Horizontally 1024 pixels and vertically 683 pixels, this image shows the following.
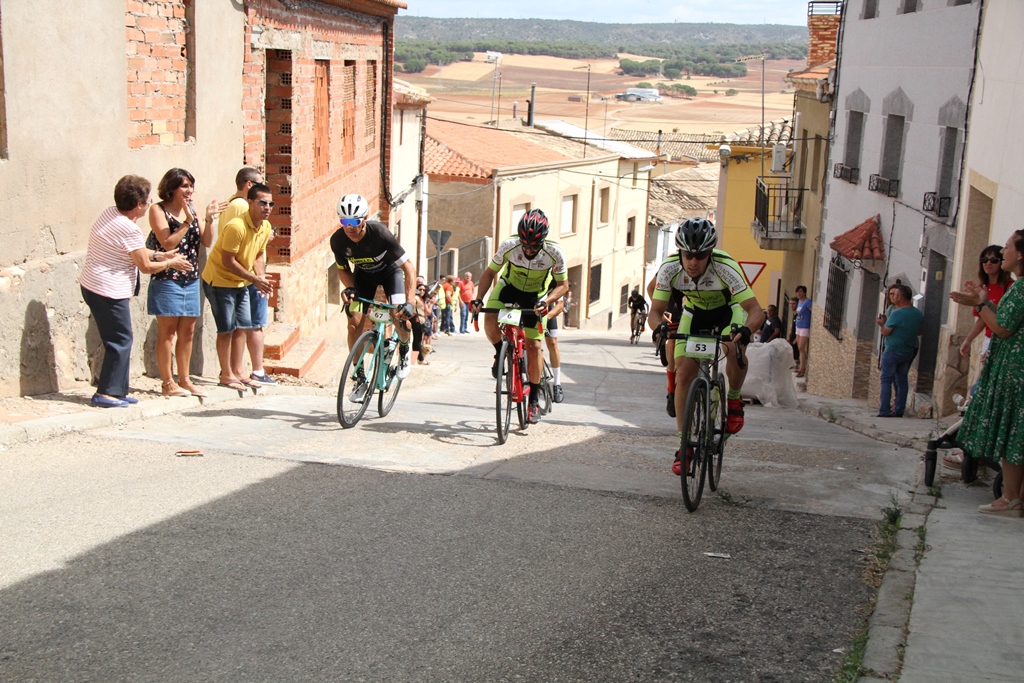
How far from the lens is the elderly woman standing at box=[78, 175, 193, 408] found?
8.27 m

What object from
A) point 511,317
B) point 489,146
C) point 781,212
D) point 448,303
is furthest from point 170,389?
point 489,146

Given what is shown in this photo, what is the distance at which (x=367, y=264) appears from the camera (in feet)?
30.3

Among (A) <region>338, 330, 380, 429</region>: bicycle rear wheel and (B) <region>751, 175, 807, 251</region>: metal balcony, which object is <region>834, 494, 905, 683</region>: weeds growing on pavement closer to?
(A) <region>338, 330, 380, 429</region>: bicycle rear wheel

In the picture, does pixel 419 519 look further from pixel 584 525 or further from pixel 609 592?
pixel 609 592

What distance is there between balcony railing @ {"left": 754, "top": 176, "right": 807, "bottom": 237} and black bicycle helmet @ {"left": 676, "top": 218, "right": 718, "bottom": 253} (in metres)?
20.4

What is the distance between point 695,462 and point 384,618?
2.61m

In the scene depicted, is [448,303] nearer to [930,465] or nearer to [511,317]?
[511,317]

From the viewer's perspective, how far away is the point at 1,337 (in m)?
7.77

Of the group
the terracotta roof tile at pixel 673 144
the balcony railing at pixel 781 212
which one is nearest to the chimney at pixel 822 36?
the balcony railing at pixel 781 212

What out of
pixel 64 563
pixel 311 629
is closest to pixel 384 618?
pixel 311 629

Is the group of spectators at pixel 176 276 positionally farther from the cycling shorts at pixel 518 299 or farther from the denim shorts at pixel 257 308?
the cycling shorts at pixel 518 299

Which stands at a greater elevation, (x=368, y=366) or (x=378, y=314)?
(x=378, y=314)

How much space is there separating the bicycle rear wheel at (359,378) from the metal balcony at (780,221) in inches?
753

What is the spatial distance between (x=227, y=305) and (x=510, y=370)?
2.82 metres
